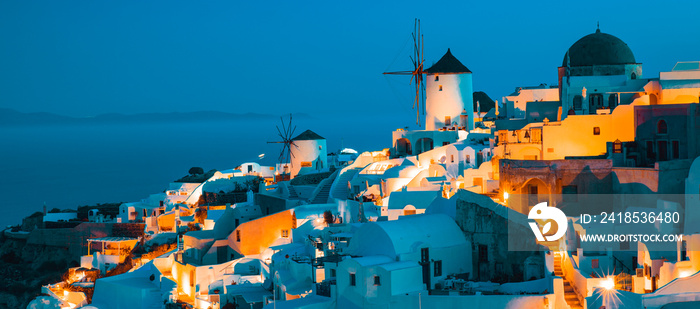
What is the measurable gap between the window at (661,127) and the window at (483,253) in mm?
5753

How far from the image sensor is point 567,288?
20703 millimetres

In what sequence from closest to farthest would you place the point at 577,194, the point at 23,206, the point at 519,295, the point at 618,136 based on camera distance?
1. the point at 519,295
2. the point at 577,194
3. the point at 618,136
4. the point at 23,206

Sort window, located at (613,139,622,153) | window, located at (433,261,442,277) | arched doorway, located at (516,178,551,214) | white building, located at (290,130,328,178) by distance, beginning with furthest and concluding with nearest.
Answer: white building, located at (290,130,328,178), window, located at (613,139,622,153), arched doorway, located at (516,178,551,214), window, located at (433,261,442,277)

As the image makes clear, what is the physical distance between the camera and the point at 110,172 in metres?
92.8

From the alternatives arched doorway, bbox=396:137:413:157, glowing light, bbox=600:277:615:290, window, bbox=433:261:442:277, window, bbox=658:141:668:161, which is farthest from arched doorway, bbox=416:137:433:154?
glowing light, bbox=600:277:615:290

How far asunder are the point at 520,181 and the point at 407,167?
7911mm

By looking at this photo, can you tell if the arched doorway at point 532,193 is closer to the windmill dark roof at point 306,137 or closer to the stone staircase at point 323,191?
the stone staircase at point 323,191

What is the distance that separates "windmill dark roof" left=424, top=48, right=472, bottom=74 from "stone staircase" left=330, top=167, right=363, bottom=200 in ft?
17.6

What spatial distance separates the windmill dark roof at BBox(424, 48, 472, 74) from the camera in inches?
1506

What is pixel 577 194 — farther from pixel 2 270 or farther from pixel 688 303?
pixel 2 270

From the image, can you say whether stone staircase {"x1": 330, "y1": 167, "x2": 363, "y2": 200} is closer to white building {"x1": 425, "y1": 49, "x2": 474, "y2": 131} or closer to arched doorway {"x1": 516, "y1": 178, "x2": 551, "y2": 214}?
white building {"x1": 425, "y1": 49, "x2": 474, "y2": 131}

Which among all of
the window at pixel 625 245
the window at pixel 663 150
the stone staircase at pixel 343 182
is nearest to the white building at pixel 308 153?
the stone staircase at pixel 343 182

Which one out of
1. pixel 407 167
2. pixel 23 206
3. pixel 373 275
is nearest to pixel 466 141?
pixel 407 167

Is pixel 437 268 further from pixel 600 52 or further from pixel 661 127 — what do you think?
pixel 600 52
